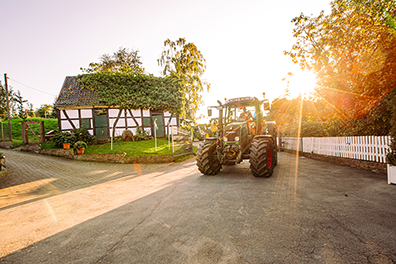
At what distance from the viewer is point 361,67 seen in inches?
249

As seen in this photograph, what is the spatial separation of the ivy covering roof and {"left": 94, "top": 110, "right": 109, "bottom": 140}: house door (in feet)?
2.97

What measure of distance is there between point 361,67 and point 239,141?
424 centimetres

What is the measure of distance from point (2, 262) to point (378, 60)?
852 centimetres

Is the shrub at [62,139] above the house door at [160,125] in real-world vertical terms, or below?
below

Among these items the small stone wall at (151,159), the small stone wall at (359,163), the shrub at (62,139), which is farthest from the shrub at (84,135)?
the small stone wall at (359,163)

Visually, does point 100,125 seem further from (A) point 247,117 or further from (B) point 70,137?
(A) point 247,117

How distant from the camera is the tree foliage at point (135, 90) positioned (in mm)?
17906

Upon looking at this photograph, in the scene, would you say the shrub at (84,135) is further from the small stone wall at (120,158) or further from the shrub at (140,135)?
the shrub at (140,135)

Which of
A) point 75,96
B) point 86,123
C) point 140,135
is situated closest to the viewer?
point 86,123

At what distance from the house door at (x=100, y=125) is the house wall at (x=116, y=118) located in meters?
0.16

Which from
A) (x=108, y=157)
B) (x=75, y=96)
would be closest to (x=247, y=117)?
(x=108, y=157)

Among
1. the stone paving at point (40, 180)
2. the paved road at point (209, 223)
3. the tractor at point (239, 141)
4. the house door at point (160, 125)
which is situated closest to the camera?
the paved road at point (209, 223)

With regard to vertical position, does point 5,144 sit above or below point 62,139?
below

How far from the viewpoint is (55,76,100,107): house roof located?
55.2ft
